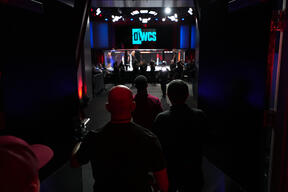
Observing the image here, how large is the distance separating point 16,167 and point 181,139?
1.38 meters

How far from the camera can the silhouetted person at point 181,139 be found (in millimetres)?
1830

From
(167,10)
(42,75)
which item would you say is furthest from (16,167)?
(167,10)

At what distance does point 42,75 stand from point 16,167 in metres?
1.34

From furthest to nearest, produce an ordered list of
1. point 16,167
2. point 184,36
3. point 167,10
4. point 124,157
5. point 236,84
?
1. point 184,36
2. point 167,10
3. point 236,84
4. point 124,157
5. point 16,167

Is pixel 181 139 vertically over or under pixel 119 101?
under

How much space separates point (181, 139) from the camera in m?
1.83

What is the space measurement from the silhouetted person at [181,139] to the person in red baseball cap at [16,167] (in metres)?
1.29

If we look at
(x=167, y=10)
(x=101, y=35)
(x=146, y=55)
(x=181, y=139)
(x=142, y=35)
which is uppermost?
(x=167, y=10)

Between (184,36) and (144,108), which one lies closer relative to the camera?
(144,108)

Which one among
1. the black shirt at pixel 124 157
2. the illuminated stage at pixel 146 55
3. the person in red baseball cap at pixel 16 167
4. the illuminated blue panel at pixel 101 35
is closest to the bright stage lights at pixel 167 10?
the illuminated stage at pixel 146 55

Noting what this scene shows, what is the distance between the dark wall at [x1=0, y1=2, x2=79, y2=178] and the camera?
144 cm

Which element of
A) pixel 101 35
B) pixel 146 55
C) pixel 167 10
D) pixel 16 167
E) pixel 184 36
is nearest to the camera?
pixel 16 167

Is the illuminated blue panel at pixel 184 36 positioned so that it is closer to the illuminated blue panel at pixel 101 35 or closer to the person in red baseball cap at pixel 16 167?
the illuminated blue panel at pixel 101 35

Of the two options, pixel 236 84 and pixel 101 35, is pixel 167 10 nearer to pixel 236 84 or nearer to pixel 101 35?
pixel 101 35
